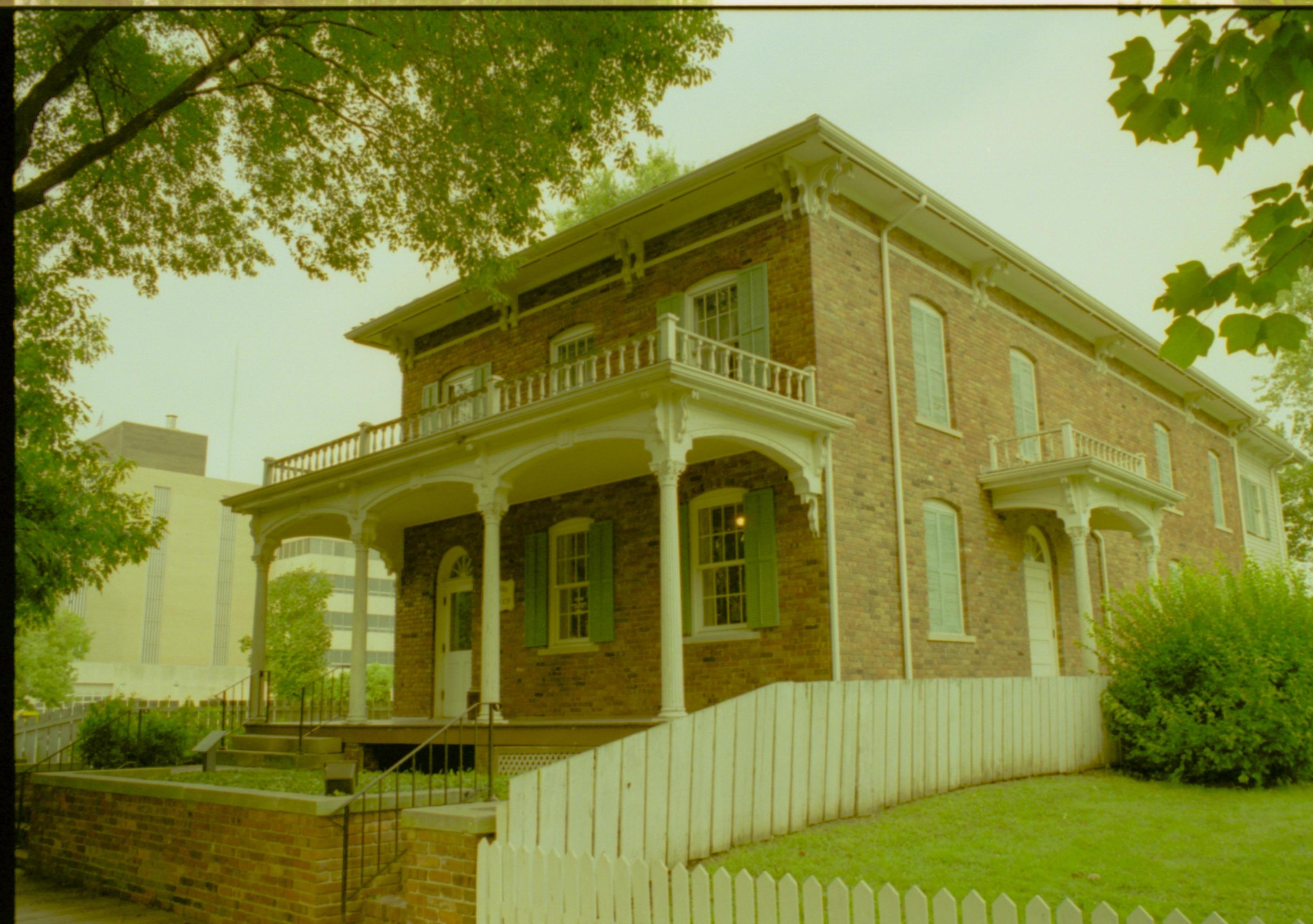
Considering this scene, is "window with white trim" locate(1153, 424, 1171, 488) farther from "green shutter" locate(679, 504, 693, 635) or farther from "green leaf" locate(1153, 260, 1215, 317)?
"green leaf" locate(1153, 260, 1215, 317)

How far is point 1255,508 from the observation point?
22.2 meters

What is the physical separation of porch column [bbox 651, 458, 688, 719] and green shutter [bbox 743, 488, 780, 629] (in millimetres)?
1509

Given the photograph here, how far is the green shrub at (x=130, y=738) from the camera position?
12.4m

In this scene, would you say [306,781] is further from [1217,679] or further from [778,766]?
[1217,679]

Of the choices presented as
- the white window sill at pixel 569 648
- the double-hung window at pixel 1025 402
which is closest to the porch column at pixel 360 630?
the white window sill at pixel 569 648

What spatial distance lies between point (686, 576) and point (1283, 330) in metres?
9.74

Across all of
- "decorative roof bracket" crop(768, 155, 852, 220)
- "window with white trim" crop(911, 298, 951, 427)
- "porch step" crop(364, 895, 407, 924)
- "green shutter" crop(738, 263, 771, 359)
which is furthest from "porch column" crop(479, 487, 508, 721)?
"window with white trim" crop(911, 298, 951, 427)

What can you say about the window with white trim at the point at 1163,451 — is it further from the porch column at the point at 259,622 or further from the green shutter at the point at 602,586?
the porch column at the point at 259,622

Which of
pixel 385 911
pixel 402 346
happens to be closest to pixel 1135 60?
pixel 385 911

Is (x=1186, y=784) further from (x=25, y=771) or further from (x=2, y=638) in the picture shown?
(x=25, y=771)

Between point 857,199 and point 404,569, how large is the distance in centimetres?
1014

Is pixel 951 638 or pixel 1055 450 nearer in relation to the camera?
pixel 951 638

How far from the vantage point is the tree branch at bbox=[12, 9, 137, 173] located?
24.1 feet

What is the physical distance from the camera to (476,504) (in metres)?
16.1
